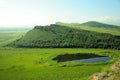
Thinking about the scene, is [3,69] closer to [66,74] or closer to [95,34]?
[66,74]

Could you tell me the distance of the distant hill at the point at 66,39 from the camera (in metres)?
153

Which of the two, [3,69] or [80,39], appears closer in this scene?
[3,69]

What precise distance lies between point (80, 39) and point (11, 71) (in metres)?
95.0

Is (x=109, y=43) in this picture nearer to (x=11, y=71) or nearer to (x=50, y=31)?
(x=50, y=31)

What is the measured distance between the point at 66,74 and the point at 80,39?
101 m

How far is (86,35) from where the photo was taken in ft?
570

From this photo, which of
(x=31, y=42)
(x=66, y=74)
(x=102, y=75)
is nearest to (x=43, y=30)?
(x=31, y=42)

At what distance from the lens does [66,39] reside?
6698 inches

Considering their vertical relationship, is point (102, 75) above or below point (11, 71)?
above

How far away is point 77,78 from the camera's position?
60.2 m

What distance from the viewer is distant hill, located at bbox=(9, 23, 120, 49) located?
6009 inches

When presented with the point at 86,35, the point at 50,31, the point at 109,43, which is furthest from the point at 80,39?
the point at 50,31

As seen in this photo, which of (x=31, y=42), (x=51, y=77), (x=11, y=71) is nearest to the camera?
(x=51, y=77)

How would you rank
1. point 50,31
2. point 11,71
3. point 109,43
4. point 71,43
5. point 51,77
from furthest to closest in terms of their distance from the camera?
point 50,31 < point 71,43 < point 109,43 < point 11,71 < point 51,77
